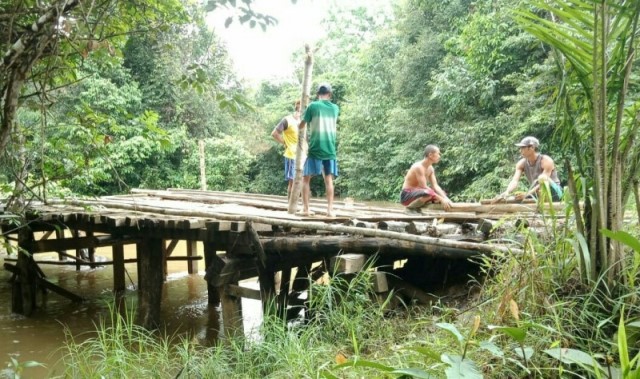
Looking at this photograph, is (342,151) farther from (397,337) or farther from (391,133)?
(397,337)

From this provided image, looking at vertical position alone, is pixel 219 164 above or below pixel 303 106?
below

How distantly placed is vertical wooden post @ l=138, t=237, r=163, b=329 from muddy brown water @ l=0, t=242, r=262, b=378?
0.79ft

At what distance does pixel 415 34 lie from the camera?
18.8 metres

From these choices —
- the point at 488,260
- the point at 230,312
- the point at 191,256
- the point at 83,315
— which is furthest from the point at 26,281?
the point at 488,260

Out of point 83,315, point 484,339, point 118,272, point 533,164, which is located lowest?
point 83,315

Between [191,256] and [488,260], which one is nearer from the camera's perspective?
[488,260]

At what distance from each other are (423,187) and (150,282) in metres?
3.55

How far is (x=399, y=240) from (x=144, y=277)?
3.52 metres

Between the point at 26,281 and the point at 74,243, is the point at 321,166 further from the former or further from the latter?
the point at 26,281

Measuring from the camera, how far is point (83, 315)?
8.18 metres

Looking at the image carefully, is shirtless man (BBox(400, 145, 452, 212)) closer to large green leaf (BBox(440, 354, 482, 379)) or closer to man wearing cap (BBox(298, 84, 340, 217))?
man wearing cap (BBox(298, 84, 340, 217))

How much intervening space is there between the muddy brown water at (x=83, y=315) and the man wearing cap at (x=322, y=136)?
1.94 metres

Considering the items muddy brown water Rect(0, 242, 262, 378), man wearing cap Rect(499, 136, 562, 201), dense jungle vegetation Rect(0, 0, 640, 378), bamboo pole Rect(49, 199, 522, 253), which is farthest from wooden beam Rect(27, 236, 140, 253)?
man wearing cap Rect(499, 136, 562, 201)

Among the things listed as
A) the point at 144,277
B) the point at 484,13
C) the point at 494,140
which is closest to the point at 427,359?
the point at 144,277
